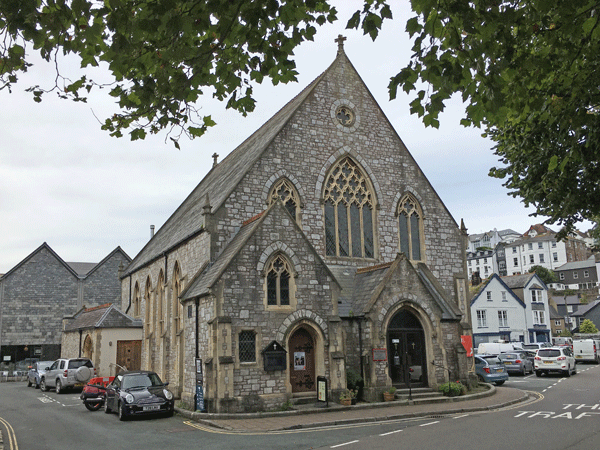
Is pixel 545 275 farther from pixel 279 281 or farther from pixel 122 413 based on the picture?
pixel 122 413

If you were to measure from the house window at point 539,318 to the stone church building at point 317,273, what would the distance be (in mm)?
38604

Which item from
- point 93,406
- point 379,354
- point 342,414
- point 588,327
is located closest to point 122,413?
point 93,406

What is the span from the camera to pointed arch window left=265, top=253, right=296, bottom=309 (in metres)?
18.6

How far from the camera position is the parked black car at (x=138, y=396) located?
55.1ft

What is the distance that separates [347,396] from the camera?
18.2 meters

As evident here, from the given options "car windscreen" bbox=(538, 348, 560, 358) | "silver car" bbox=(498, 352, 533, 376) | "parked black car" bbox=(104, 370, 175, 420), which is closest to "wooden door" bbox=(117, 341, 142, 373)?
"parked black car" bbox=(104, 370, 175, 420)

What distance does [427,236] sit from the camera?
24984 mm

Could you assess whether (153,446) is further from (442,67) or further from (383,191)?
(383,191)

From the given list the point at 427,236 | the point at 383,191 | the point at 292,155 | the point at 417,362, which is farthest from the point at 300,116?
the point at 417,362

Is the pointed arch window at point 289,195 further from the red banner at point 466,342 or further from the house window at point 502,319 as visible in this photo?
the house window at point 502,319

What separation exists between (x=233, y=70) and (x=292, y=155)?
47.5ft

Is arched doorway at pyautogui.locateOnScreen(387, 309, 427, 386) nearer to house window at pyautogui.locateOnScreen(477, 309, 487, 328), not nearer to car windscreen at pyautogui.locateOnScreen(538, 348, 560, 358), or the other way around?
car windscreen at pyautogui.locateOnScreen(538, 348, 560, 358)

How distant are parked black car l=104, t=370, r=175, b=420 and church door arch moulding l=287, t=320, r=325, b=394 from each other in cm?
421

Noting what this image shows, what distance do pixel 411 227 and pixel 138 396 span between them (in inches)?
555
